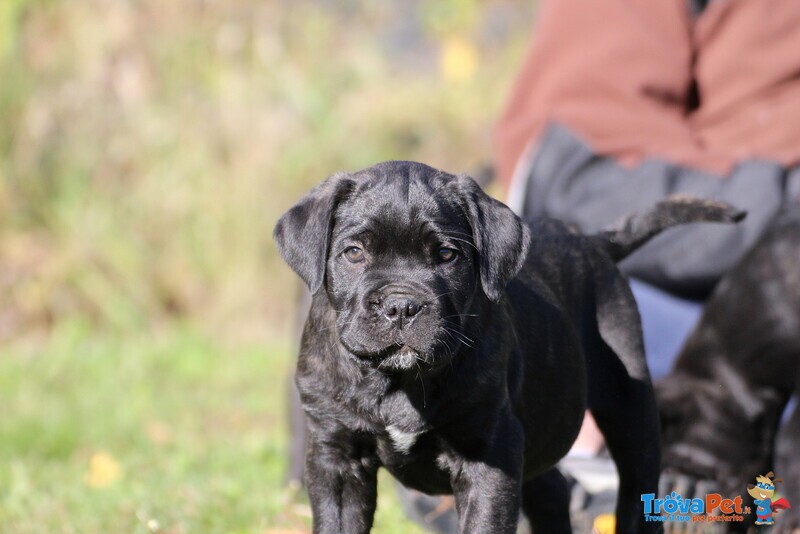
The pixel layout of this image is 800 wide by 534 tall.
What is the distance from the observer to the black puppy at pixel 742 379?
4738 millimetres

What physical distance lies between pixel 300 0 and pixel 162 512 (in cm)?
787

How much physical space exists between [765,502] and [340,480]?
177 cm

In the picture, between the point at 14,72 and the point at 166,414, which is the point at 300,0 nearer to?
the point at 14,72

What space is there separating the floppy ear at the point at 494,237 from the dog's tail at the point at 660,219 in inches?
29.8

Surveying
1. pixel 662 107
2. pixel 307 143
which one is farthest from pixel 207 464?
pixel 307 143

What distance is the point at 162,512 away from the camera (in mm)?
4715

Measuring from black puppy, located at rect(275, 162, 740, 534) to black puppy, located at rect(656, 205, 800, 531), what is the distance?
4.45 ft

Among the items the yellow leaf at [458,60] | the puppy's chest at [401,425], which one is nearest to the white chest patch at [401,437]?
the puppy's chest at [401,425]

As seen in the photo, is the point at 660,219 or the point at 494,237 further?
the point at 660,219

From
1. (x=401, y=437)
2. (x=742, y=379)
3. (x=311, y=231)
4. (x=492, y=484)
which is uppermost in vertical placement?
(x=742, y=379)

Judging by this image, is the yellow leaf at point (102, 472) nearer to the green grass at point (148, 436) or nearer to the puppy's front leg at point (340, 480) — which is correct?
the green grass at point (148, 436)

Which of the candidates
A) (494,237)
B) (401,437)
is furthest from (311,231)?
(401,437)

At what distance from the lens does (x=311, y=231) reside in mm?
3326

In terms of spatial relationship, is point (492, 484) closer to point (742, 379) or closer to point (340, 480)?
point (340, 480)
